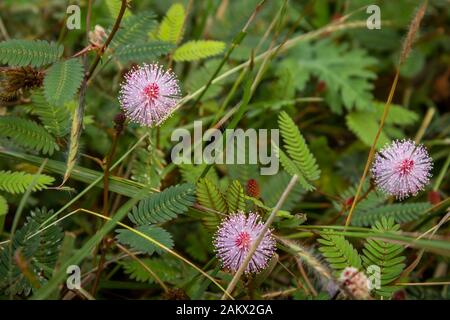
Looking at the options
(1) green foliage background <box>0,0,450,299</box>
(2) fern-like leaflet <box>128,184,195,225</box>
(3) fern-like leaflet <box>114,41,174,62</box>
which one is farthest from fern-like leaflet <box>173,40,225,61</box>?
(2) fern-like leaflet <box>128,184,195,225</box>

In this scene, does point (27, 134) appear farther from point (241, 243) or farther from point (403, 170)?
point (403, 170)

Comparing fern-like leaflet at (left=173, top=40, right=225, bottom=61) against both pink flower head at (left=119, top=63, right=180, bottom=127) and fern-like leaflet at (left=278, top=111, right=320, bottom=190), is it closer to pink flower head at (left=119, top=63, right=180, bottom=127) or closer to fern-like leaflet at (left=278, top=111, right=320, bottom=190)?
fern-like leaflet at (left=278, top=111, right=320, bottom=190)

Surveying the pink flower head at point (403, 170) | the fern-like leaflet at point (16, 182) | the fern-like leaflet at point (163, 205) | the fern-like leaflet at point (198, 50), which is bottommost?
the fern-like leaflet at point (163, 205)

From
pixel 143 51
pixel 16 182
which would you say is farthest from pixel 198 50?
pixel 16 182

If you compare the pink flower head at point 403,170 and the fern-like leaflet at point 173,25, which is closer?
the pink flower head at point 403,170

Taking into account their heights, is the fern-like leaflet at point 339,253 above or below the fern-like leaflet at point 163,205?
below

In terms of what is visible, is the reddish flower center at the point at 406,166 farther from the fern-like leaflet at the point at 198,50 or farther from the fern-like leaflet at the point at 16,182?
the fern-like leaflet at the point at 16,182

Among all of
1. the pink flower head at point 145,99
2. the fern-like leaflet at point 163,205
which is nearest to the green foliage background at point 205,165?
the fern-like leaflet at point 163,205
